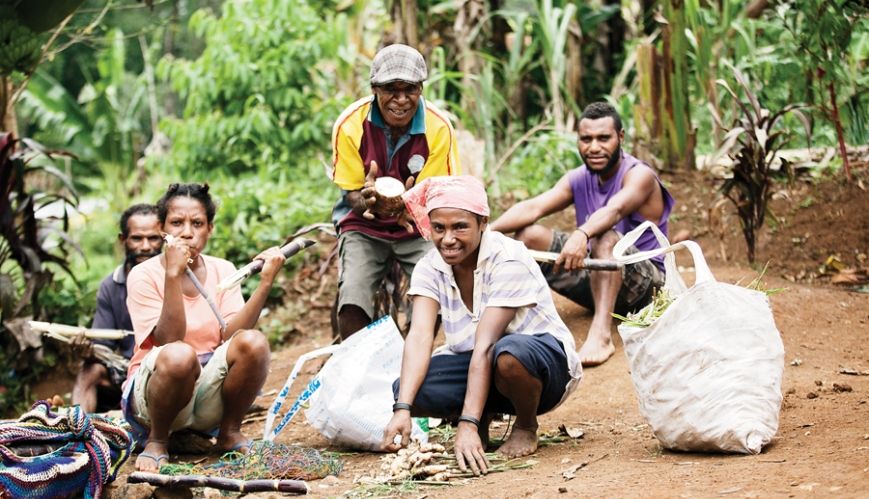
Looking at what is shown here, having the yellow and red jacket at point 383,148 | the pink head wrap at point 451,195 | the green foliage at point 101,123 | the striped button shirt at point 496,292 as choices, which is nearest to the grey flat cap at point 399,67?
the yellow and red jacket at point 383,148

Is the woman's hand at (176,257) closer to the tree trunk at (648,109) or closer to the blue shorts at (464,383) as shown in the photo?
the blue shorts at (464,383)

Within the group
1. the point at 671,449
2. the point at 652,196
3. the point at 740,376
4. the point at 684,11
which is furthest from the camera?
the point at 684,11

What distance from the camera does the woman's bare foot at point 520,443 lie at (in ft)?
12.1

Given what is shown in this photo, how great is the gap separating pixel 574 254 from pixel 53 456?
250cm

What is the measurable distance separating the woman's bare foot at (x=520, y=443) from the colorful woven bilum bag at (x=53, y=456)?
4.65 ft

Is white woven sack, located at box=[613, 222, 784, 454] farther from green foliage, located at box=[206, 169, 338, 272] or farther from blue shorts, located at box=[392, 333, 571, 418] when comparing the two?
green foliage, located at box=[206, 169, 338, 272]

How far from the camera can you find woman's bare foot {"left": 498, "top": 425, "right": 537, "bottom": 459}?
12.1 ft

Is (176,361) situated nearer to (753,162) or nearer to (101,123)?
(753,162)

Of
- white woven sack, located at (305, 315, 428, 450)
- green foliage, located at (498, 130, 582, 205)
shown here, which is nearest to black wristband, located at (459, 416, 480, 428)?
white woven sack, located at (305, 315, 428, 450)

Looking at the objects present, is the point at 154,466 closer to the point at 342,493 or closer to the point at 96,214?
the point at 342,493

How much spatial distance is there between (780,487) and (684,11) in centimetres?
555

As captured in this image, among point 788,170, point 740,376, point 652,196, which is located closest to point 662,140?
point 788,170

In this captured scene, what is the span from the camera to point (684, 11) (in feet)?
25.2

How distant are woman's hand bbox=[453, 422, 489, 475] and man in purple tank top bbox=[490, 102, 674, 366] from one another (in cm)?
175
